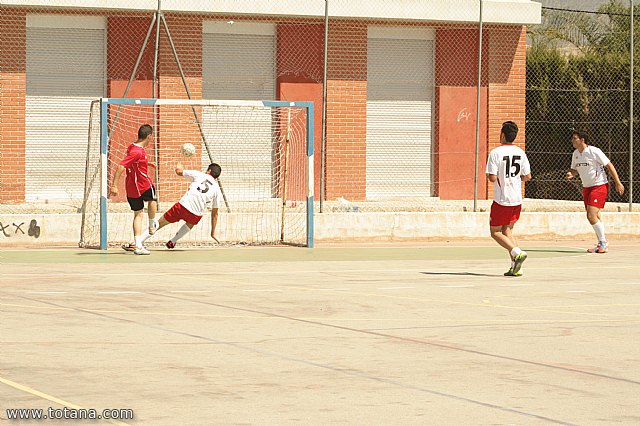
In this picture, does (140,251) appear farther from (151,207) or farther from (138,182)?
(138,182)

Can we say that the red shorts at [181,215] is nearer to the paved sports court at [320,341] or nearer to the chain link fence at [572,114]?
the paved sports court at [320,341]

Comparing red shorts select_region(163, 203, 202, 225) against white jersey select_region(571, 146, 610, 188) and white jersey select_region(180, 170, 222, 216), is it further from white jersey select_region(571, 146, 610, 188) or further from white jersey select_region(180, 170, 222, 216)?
white jersey select_region(571, 146, 610, 188)

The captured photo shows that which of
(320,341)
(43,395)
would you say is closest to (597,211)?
(320,341)

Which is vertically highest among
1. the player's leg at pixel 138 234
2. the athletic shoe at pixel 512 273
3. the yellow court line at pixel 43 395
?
the player's leg at pixel 138 234

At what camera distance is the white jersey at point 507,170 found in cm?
1750

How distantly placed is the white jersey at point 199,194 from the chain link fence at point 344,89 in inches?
225

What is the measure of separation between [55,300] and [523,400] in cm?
672

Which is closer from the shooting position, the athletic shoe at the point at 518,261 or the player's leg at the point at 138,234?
the athletic shoe at the point at 518,261

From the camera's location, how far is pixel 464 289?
15820 mm

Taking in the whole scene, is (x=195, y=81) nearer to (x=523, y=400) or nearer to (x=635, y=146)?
(x=635, y=146)

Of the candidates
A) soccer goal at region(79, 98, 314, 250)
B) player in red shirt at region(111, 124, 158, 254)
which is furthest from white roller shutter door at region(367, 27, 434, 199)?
player in red shirt at region(111, 124, 158, 254)

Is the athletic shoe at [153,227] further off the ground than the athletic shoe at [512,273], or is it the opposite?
the athletic shoe at [153,227]

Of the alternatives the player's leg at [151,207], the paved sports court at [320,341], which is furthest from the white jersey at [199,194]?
the paved sports court at [320,341]

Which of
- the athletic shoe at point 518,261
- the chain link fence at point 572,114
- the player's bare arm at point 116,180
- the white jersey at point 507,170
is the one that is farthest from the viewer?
the chain link fence at point 572,114
